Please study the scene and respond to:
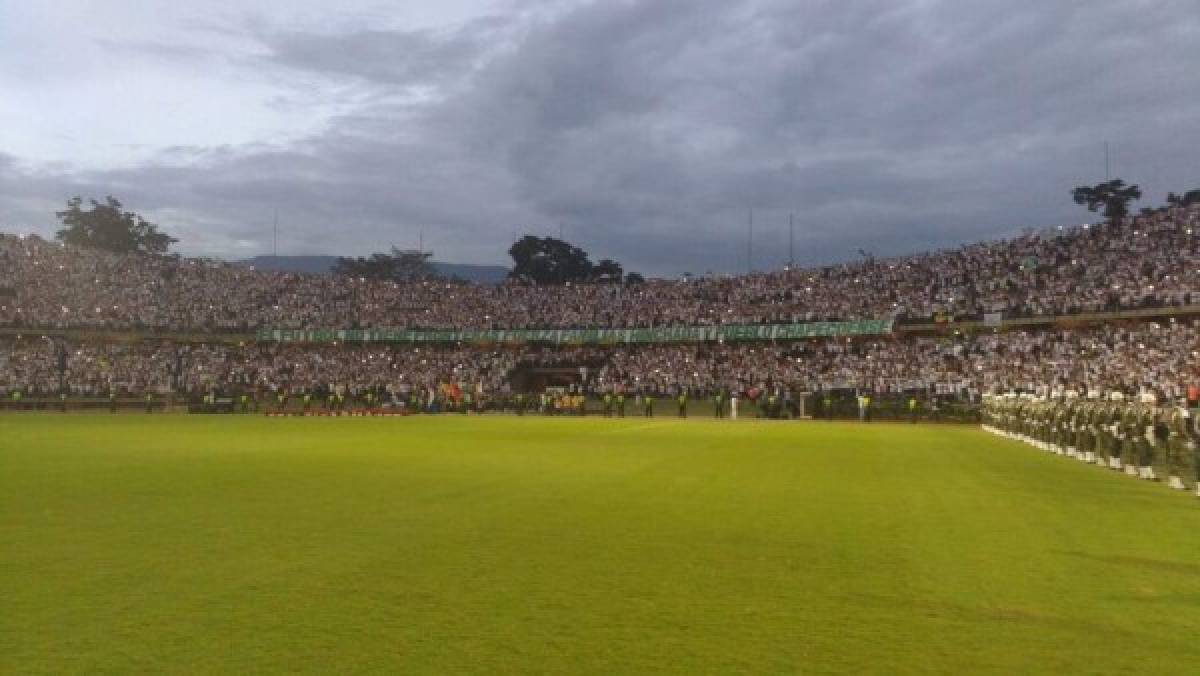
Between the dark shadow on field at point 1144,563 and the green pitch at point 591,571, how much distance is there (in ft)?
0.15

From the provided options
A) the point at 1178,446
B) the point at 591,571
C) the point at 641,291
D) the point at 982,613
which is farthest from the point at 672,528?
the point at 641,291

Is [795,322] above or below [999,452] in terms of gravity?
above

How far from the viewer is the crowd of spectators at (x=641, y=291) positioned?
54500mm

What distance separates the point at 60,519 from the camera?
1172cm

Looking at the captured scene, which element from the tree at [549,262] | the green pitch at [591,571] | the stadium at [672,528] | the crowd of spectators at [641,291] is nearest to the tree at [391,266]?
the tree at [549,262]

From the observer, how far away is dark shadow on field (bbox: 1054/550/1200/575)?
9156mm

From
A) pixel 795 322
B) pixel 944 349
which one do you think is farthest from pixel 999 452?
pixel 795 322

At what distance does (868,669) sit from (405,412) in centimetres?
4702

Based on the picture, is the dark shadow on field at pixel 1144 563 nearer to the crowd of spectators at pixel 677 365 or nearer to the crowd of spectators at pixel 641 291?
the crowd of spectators at pixel 677 365

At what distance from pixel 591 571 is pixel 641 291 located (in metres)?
69.5

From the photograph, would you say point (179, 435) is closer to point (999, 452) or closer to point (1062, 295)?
point (999, 452)

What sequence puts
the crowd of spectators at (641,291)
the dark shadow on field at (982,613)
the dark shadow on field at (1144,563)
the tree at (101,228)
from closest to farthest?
1. the dark shadow on field at (982,613)
2. the dark shadow on field at (1144,563)
3. the crowd of spectators at (641,291)
4. the tree at (101,228)

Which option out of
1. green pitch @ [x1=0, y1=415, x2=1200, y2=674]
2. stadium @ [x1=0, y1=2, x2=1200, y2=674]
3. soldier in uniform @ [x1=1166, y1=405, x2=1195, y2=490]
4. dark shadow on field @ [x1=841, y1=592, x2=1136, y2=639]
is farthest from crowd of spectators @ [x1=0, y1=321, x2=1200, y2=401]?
dark shadow on field @ [x1=841, y1=592, x2=1136, y2=639]

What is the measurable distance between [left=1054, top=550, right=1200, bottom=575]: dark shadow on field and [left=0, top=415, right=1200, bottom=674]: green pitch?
0.05 m
